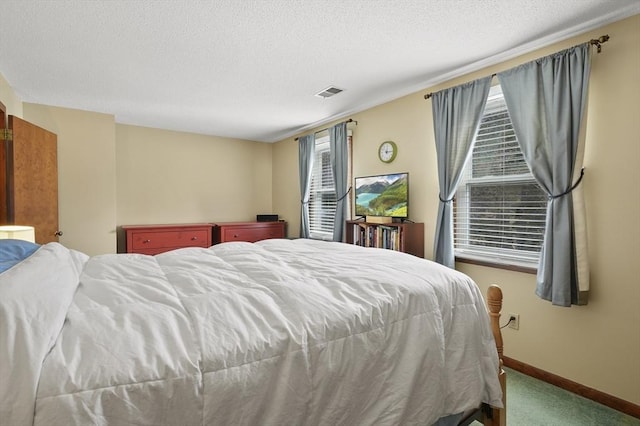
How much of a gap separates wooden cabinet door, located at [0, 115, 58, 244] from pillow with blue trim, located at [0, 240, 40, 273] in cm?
148

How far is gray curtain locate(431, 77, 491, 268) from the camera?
2662 millimetres

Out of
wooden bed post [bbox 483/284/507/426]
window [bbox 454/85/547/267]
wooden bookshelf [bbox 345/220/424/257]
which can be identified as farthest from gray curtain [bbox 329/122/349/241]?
wooden bed post [bbox 483/284/507/426]

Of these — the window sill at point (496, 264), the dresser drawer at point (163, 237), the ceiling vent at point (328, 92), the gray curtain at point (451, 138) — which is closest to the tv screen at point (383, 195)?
the gray curtain at point (451, 138)

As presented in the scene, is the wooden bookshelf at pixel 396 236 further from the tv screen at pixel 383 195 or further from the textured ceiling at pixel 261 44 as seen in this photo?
the textured ceiling at pixel 261 44

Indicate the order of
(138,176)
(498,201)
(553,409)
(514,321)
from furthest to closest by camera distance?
(138,176) → (498,201) → (514,321) → (553,409)

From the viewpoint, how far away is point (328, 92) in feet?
11.0

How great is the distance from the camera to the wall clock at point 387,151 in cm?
345

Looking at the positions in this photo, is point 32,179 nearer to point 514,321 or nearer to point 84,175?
point 84,175

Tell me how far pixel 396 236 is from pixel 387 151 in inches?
40.4

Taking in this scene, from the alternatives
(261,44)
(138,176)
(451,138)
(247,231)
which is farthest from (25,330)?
(138,176)

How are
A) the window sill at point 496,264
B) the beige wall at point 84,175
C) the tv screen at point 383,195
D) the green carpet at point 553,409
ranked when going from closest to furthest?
1. the green carpet at point 553,409
2. the window sill at point 496,264
3. the tv screen at point 383,195
4. the beige wall at point 84,175

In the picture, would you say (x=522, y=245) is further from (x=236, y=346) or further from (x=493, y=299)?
(x=236, y=346)

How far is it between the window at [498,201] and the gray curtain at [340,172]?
150 cm

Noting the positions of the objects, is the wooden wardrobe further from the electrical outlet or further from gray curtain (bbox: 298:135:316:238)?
the electrical outlet
